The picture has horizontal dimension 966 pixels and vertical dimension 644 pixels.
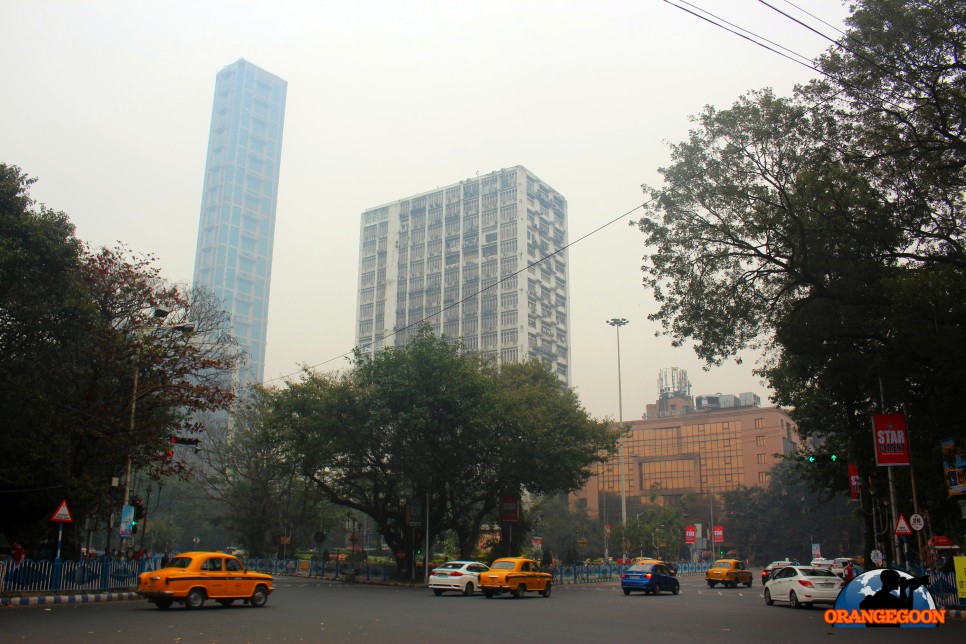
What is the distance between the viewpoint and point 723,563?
137 ft

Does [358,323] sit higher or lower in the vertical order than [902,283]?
higher

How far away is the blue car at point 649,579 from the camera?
31188 millimetres

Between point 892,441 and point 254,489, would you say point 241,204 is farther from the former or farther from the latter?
point 892,441

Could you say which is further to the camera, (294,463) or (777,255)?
(294,463)

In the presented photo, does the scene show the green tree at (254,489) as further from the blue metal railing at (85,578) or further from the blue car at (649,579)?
the blue car at (649,579)

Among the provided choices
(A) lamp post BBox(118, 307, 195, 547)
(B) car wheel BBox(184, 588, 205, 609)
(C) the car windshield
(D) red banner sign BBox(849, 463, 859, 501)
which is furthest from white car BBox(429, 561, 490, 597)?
(D) red banner sign BBox(849, 463, 859, 501)

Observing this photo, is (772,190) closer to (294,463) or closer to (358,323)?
(294,463)

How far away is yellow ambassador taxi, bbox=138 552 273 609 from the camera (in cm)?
1892

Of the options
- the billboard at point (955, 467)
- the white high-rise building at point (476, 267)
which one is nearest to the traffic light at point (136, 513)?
the billboard at point (955, 467)

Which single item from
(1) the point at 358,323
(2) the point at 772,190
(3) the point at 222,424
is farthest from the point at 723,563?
(1) the point at 358,323

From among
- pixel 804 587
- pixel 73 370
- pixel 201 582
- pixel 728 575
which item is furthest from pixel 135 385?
pixel 728 575

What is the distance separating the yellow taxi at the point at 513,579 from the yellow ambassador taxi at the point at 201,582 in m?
8.23

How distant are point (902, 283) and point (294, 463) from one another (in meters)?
30.9

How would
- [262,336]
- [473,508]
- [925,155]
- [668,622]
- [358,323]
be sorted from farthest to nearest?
[262,336]
[358,323]
[473,508]
[925,155]
[668,622]
